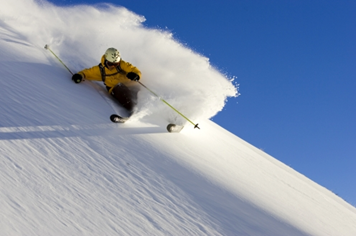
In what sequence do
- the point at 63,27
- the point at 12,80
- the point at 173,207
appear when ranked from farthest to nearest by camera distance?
the point at 63,27 < the point at 12,80 < the point at 173,207

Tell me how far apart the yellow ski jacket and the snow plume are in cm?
47

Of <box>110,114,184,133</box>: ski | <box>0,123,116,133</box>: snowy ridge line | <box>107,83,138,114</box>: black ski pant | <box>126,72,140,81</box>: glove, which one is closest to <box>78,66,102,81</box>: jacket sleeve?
<box>107,83,138,114</box>: black ski pant

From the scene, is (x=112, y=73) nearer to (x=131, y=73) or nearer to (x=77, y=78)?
(x=131, y=73)

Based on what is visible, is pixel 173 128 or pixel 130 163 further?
pixel 173 128

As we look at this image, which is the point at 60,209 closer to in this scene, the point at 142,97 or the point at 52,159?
the point at 52,159

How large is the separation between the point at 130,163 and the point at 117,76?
8.57 feet

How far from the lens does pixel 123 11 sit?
35.9 ft

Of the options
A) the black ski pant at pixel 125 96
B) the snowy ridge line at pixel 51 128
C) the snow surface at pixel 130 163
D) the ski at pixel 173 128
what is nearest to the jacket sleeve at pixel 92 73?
the snow surface at pixel 130 163

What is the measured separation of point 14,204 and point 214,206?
89.1 inches

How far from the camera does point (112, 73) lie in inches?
279

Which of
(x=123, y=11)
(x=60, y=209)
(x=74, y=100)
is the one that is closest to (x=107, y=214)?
(x=60, y=209)

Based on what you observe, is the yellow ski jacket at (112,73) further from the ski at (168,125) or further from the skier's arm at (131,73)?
the ski at (168,125)

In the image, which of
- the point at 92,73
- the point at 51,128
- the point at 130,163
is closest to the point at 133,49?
the point at 92,73

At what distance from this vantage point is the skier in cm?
691
